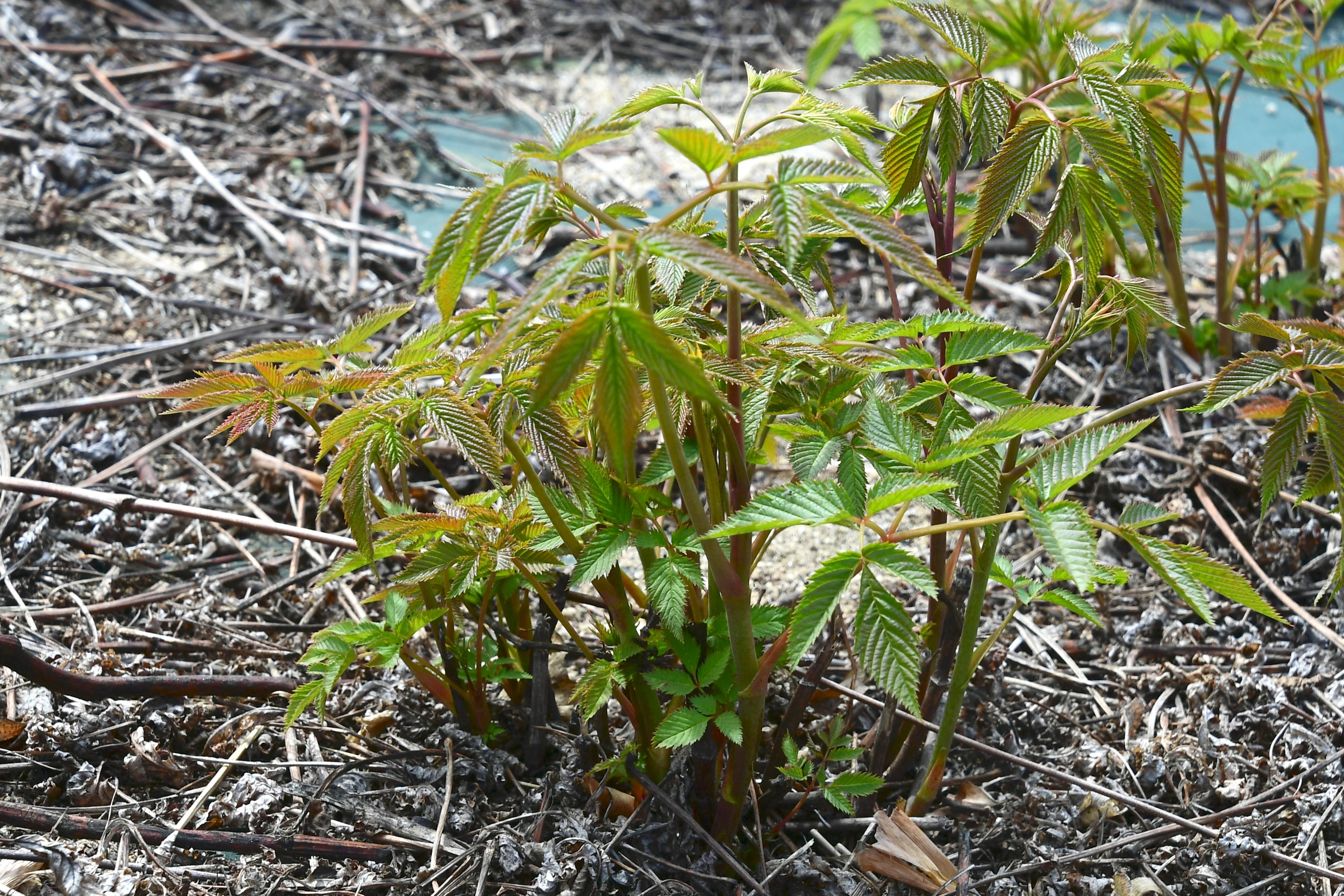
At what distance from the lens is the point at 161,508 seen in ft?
5.90

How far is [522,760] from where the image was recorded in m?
1.67

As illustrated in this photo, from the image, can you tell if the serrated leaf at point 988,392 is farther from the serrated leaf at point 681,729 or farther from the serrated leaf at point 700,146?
the serrated leaf at point 681,729

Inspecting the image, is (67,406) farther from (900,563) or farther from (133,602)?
(900,563)

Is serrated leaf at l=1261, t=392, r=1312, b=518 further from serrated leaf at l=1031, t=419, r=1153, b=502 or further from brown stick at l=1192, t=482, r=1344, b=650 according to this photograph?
brown stick at l=1192, t=482, r=1344, b=650

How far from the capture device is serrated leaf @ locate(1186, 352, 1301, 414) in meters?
1.29

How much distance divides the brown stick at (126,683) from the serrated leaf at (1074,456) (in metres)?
1.23

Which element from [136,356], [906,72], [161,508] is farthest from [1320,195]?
[136,356]

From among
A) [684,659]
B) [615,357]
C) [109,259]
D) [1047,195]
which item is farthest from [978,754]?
[109,259]

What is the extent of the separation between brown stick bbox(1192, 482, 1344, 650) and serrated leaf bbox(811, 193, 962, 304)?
4.74ft

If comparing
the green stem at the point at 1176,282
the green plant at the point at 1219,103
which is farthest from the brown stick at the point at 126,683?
the green stem at the point at 1176,282

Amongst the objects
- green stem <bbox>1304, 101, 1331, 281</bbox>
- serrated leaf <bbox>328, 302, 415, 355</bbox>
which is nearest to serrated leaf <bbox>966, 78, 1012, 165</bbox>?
serrated leaf <bbox>328, 302, 415, 355</bbox>

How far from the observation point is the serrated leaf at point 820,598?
106cm

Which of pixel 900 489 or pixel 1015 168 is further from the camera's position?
pixel 1015 168

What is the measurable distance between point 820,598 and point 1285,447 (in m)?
0.71
